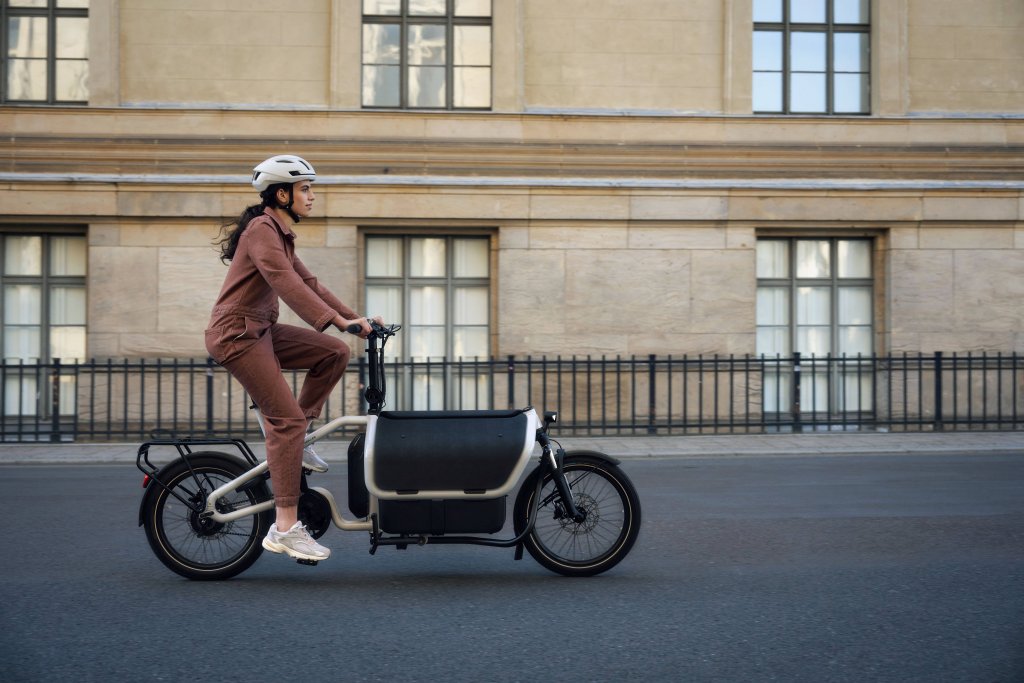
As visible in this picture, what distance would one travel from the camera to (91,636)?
513cm

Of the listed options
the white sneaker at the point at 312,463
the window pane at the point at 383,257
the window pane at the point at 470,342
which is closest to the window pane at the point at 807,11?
the window pane at the point at 470,342

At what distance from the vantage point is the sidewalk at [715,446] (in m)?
13.4

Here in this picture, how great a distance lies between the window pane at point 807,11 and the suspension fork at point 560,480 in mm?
13783

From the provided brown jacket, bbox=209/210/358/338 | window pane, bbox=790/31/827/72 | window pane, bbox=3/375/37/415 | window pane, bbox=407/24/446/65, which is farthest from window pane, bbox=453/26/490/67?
brown jacket, bbox=209/210/358/338

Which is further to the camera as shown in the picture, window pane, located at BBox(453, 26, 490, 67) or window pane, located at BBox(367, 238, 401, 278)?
window pane, located at BBox(367, 238, 401, 278)

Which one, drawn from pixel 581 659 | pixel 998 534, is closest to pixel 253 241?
pixel 581 659

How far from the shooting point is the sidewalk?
13414mm

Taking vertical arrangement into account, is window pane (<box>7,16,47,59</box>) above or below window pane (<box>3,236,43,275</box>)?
above

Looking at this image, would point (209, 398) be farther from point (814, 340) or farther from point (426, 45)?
point (814, 340)

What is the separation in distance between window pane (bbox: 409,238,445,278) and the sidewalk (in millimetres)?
3693

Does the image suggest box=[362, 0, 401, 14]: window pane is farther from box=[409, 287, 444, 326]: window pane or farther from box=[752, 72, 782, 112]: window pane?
box=[752, 72, 782, 112]: window pane

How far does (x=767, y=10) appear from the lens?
59.8 ft

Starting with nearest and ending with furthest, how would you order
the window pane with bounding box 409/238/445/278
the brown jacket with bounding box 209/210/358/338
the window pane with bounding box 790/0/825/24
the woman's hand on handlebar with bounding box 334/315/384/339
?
1. the woman's hand on handlebar with bounding box 334/315/384/339
2. the brown jacket with bounding box 209/210/358/338
3. the window pane with bounding box 409/238/445/278
4. the window pane with bounding box 790/0/825/24

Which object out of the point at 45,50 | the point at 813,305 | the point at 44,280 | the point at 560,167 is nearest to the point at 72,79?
the point at 45,50
